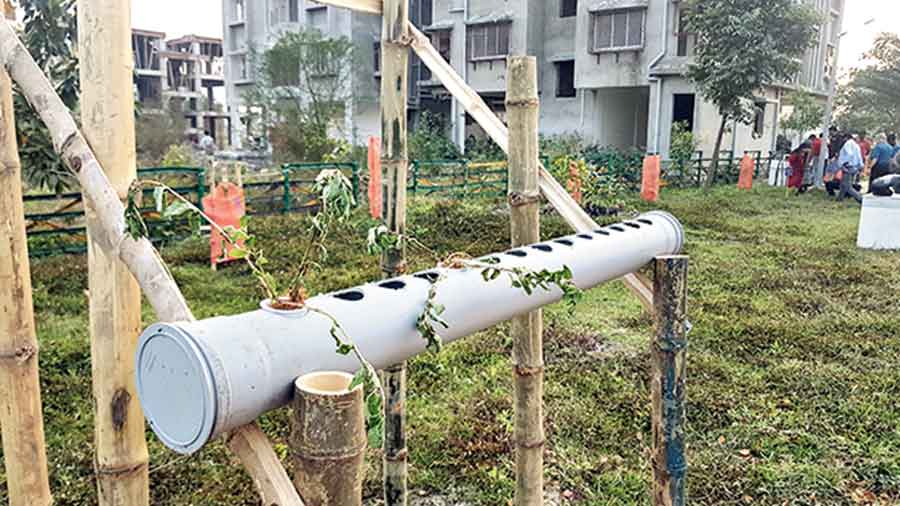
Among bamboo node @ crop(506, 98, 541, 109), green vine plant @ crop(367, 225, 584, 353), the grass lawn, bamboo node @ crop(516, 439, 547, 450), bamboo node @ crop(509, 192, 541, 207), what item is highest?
bamboo node @ crop(506, 98, 541, 109)

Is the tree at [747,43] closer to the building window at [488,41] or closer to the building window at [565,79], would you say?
the building window at [565,79]

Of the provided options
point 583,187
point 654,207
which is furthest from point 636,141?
point 583,187

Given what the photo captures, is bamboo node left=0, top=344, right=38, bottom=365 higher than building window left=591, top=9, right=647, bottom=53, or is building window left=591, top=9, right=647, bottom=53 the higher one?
building window left=591, top=9, right=647, bottom=53

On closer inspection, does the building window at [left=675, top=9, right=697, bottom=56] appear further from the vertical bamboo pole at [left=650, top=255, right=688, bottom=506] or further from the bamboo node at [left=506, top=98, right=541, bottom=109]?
the vertical bamboo pole at [left=650, top=255, right=688, bottom=506]

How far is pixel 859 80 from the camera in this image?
80.9ft

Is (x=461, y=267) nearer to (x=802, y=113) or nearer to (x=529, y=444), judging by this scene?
(x=529, y=444)

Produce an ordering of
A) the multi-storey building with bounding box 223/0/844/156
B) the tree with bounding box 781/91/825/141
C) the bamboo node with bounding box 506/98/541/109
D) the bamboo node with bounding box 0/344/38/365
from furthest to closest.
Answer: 1. the tree with bounding box 781/91/825/141
2. the multi-storey building with bounding box 223/0/844/156
3. the bamboo node with bounding box 506/98/541/109
4. the bamboo node with bounding box 0/344/38/365

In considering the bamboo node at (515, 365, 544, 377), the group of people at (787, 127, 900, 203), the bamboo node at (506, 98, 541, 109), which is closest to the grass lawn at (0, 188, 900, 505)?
the bamboo node at (506, 98, 541, 109)

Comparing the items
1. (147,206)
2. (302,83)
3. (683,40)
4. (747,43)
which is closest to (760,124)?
(683,40)

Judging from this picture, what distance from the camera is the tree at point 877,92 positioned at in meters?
23.6

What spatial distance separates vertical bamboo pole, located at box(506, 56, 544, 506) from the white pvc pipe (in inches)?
28.4

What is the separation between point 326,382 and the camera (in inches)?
43.1

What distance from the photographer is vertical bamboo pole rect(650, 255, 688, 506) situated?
205 centimetres

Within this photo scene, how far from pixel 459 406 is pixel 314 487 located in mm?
2997
